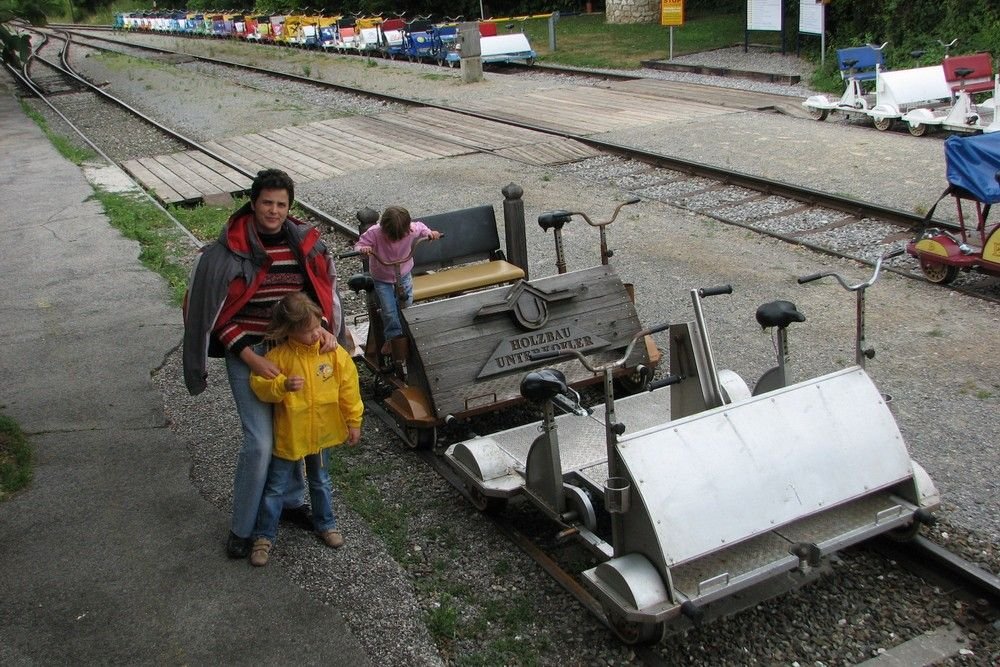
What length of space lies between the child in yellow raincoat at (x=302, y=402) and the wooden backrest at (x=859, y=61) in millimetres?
14115

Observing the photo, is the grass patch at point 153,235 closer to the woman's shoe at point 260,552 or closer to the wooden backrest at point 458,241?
the wooden backrest at point 458,241

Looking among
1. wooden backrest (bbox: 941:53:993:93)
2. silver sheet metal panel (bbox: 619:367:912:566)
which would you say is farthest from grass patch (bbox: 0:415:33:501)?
wooden backrest (bbox: 941:53:993:93)

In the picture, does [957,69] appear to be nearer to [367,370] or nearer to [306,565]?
[367,370]

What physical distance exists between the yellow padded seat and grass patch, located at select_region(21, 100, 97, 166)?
40.9ft

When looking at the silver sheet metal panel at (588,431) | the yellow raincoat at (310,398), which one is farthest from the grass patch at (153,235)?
the yellow raincoat at (310,398)

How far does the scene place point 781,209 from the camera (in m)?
11.3

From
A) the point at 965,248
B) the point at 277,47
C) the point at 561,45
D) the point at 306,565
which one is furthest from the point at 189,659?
the point at 277,47

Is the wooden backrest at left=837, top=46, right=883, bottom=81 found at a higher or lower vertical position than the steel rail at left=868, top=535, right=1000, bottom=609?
higher

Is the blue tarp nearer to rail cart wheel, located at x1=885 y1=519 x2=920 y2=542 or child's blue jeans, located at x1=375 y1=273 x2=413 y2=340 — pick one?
rail cart wheel, located at x1=885 y1=519 x2=920 y2=542

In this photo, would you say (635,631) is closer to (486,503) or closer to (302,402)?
(486,503)

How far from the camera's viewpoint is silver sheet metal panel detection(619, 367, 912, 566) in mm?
4035

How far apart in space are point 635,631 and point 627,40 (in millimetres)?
27983

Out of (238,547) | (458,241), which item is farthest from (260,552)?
(458,241)

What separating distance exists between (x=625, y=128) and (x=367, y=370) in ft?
34.1
